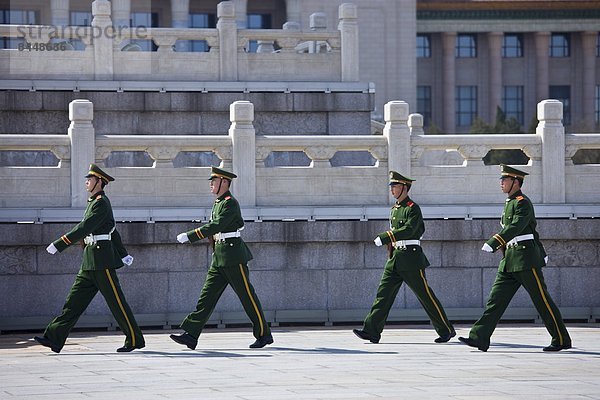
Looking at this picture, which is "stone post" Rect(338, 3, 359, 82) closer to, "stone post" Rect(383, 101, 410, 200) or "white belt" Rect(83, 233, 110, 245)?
"stone post" Rect(383, 101, 410, 200)

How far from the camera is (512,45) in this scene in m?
72.1

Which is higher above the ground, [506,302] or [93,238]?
[93,238]

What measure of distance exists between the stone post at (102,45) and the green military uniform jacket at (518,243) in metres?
8.50

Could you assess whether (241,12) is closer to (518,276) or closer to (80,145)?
(80,145)

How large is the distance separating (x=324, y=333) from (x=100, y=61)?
677 centimetres

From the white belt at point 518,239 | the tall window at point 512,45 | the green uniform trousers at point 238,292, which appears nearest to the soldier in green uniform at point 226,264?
the green uniform trousers at point 238,292

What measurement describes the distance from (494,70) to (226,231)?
57.1 metres

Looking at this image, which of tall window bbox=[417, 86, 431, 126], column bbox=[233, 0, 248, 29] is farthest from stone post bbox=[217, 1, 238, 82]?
tall window bbox=[417, 86, 431, 126]

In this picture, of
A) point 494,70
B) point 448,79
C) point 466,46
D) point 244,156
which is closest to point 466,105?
point 448,79

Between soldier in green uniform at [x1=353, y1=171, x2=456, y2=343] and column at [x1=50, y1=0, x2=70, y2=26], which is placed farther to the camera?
column at [x1=50, y1=0, x2=70, y2=26]

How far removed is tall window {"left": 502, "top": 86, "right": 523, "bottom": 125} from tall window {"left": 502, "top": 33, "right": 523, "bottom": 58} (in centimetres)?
162

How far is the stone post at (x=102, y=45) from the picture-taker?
844 inches

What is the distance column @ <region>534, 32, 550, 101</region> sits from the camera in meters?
71.1

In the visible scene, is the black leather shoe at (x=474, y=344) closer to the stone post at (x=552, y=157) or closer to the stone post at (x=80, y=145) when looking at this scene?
the stone post at (x=552, y=157)
